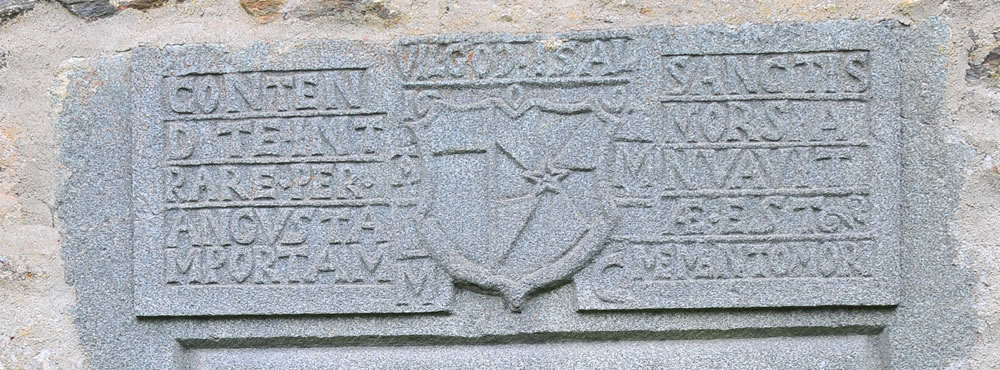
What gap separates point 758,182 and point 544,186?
389 millimetres

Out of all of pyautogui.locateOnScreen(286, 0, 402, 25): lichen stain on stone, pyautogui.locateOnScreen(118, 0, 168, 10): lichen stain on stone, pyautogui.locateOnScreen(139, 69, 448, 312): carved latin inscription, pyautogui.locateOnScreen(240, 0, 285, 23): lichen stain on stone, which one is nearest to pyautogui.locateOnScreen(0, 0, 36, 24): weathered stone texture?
pyautogui.locateOnScreen(118, 0, 168, 10): lichen stain on stone

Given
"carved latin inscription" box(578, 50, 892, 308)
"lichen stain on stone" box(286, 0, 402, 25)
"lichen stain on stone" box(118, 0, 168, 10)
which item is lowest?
"carved latin inscription" box(578, 50, 892, 308)

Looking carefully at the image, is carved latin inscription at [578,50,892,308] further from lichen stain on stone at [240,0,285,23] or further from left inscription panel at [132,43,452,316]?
lichen stain on stone at [240,0,285,23]

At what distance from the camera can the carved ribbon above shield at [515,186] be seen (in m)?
1.57

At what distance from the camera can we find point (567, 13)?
5.27 ft

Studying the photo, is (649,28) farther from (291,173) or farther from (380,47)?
(291,173)

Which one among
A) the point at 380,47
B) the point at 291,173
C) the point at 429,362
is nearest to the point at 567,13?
the point at 380,47

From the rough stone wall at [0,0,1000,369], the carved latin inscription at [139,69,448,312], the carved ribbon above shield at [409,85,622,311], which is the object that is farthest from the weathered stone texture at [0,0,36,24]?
the carved ribbon above shield at [409,85,622,311]

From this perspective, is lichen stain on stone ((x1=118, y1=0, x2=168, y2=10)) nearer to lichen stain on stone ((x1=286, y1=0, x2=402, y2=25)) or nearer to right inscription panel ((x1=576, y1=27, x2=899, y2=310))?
lichen stain on stone ((x1=286, y1=0, x2=402, y2=25))

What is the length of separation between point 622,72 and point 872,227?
0.53 meters

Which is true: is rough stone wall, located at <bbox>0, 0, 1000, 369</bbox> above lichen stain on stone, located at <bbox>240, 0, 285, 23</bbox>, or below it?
below

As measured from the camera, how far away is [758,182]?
1.57 metres

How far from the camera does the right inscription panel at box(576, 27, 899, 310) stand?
157cm

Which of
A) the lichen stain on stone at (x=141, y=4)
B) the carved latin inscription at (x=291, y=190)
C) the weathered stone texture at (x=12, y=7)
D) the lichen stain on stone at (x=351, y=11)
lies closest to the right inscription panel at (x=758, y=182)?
the carved latin inscription at (x=291, y=190)
